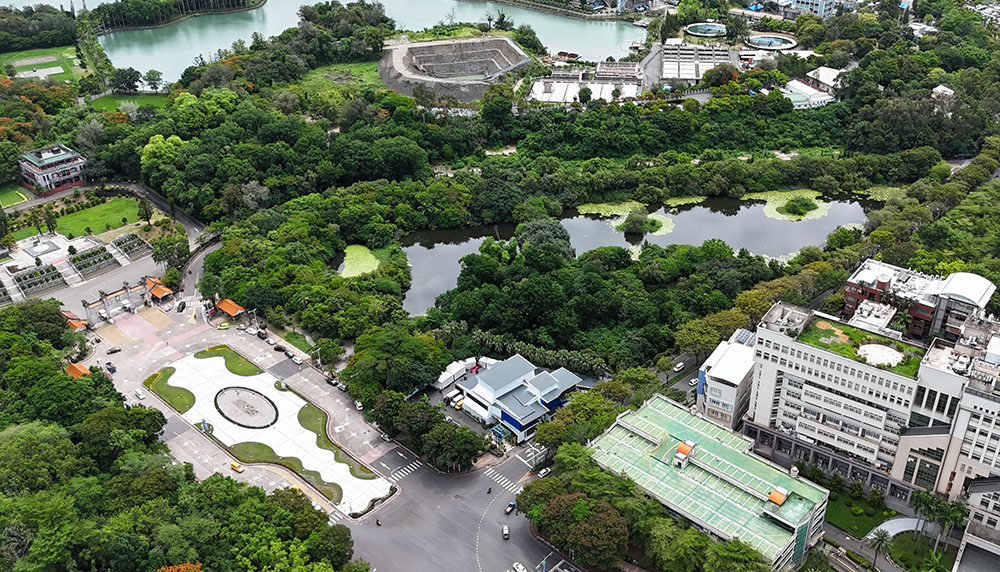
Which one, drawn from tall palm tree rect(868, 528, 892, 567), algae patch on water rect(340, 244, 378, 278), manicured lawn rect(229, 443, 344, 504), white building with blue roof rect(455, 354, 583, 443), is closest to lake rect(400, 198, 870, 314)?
algae patch on water rect(340, 244, 378, 278)

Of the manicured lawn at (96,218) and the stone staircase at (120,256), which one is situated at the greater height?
the manicured lawn at (96,218)

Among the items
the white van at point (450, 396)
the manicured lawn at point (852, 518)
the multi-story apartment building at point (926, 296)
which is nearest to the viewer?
the manicured lawn at point (852, 518)

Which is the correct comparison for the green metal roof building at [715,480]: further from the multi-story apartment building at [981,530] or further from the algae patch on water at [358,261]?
the algae patch on water at [358,261]

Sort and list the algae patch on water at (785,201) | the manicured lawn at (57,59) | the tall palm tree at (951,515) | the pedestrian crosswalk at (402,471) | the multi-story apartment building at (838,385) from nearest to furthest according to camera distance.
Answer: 1. the tall palm tree at (951,515)
2. the multi-story apartment building at (838,385)
3. the pedestrian crosswalk at (402,471)
4. the algae patch on water at (785,201)
5. the manicured lawn at (57,59)

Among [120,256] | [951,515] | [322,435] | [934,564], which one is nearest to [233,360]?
[322,435]

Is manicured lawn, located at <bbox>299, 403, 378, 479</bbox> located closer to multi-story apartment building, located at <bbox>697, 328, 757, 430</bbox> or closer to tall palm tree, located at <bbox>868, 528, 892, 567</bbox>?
multi-story apartment building, located at <bbox>697, 328, 757, 430</bbox>

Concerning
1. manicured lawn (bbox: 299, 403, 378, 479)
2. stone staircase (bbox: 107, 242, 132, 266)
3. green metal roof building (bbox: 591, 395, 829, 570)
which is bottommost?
manicured lawn (bbox: 299, 403, 378, 479)

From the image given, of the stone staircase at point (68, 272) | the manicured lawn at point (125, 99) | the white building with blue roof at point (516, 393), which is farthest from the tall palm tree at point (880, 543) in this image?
the manicured lawn at point (125, 99)
